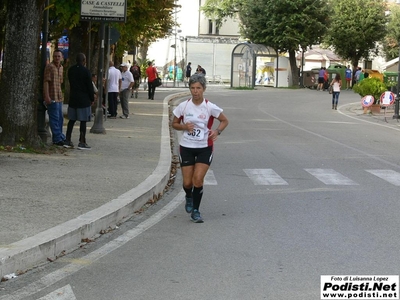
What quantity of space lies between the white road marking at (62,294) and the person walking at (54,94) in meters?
10.1

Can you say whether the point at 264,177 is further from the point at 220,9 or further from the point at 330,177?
the point at 220,9

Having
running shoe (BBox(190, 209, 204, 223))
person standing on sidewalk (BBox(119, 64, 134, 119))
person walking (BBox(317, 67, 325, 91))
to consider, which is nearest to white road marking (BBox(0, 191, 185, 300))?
running shoe (BBox(190, 209, 204, 223))

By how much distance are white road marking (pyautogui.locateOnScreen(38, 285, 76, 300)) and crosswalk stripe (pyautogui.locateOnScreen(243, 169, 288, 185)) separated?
7344 mm

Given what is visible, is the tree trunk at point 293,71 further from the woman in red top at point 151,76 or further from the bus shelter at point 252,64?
the woman in red top at point 151,76

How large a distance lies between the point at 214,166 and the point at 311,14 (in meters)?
55.7

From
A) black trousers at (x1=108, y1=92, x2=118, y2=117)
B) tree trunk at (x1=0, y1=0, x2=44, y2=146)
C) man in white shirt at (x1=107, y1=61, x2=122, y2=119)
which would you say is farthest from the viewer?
black trousers at (x1=108, y1=92, x2=118, y2=117)

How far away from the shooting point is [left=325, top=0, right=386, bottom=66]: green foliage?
74.9 m

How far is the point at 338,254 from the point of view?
8156 millimetres

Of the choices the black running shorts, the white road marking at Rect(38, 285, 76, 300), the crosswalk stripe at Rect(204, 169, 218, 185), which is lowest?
the crosswalk stripe at Rect(204, 169, 218, 185)

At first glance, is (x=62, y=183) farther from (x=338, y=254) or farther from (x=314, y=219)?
(x=338, y=254)

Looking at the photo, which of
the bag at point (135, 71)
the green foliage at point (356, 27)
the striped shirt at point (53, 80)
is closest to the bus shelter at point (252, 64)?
the green foliage at point (356, 27)

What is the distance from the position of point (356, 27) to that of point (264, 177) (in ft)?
206

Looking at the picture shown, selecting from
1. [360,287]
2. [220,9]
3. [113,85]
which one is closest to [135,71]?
[113,85]

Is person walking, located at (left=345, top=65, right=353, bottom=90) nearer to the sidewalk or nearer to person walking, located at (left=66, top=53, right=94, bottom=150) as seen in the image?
the sidewalk
